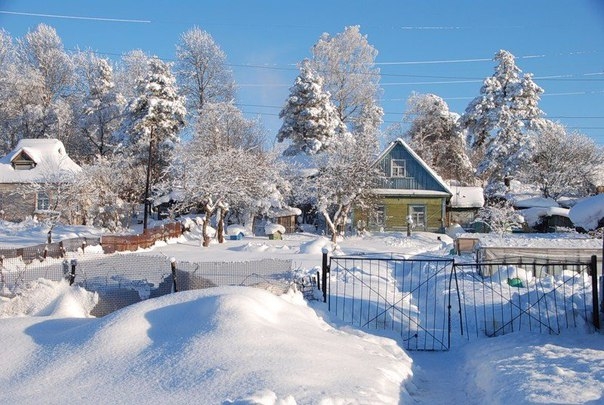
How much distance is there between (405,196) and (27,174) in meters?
28.4

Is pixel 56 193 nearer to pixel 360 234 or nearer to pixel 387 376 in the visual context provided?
pixel 360 234

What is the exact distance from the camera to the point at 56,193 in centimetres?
3872

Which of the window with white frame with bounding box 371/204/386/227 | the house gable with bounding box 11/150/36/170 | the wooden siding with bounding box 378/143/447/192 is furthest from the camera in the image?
the house gable with bounding box 11/150/36/170

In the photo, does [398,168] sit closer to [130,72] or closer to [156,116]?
[156,116]

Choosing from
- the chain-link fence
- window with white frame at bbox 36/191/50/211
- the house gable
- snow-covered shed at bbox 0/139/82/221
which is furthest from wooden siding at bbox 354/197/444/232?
the house gable

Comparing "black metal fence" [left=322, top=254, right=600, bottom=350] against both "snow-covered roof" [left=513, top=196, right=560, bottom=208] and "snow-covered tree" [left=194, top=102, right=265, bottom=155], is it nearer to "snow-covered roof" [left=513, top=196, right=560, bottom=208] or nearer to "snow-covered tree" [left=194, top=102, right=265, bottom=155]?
"snow-covered roof" [left=513, top=196, right=560, bottom=208]

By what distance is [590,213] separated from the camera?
1094 centimetres

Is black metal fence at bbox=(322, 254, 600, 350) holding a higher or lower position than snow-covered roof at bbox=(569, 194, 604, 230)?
lower

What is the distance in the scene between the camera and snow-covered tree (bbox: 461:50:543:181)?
45.4 meters

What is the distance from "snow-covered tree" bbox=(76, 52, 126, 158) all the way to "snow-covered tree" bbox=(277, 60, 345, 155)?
605 inches

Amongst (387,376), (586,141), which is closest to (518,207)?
(586,141)

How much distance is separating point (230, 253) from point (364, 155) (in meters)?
14.1

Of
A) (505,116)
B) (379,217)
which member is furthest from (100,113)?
(505,116)

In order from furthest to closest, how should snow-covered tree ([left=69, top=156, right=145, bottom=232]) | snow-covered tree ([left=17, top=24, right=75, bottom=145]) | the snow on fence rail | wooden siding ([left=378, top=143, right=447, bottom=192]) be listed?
snow-covered tree ([left=17, top=24, right=75, bottom=145]) < wooden siding ([left=378, top=143, right=447, bottom=192]) < snow-covered tree ([left=69, top=156, right=145, bottom=232]) < the snow on fence rail
